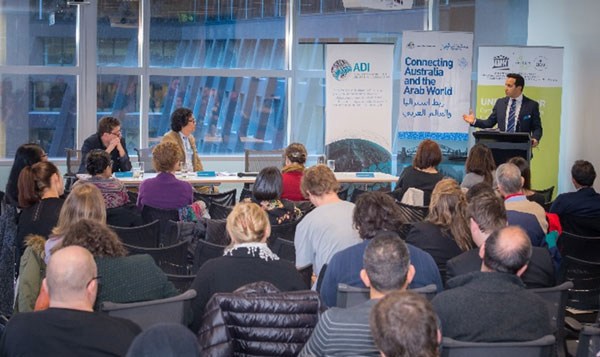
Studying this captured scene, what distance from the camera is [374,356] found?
274 cm

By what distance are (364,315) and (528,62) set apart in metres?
8.77

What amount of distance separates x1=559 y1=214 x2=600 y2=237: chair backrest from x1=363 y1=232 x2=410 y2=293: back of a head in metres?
3.48

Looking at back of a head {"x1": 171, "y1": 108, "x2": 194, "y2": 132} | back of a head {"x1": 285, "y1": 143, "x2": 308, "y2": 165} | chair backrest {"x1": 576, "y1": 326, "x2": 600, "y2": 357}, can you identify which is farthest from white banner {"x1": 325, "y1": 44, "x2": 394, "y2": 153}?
chair backrest {"x1": 576, "y1": 326, "x2": 600, "y2": 357}

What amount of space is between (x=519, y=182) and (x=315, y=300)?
2.79 metres

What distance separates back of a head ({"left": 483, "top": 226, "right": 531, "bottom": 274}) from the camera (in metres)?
3.19

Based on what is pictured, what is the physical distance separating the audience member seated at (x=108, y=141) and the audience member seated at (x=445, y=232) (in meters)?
4.47

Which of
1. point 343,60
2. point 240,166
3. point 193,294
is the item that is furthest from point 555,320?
point 240,166

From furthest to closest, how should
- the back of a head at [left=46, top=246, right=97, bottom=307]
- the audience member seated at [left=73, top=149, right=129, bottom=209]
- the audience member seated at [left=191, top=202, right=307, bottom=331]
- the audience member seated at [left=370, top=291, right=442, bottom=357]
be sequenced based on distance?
the audience member seated at [left=73, top=149, right=129, bottom=209] → the audience member seated at [left=191, top=202, right=307, bottom=331] → the back of a head at [left=46, top=246, right=97, bottom=307] → the audience member seated at [left=370, top=291, right=442, bottom=357]

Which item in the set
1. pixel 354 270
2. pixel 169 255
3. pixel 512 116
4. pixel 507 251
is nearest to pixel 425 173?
pixel 512 116

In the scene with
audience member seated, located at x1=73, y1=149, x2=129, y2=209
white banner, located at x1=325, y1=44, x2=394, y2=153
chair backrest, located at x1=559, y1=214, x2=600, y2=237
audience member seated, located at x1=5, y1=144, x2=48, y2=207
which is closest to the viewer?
chair backrest, located at x1=559, y1=214, x2=600, y2=237

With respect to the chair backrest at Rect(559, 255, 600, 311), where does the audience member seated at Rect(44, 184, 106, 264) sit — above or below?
above

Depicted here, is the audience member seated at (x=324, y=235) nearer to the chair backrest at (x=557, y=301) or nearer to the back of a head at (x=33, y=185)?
the chair backrest at (x=557, y=301)

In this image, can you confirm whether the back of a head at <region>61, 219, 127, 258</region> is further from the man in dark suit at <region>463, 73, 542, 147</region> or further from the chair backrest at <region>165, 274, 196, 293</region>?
the man in dark suit at <region>463, 73, 542, 147</region>

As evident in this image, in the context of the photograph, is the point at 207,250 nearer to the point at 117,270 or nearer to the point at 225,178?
the point at 117,270
